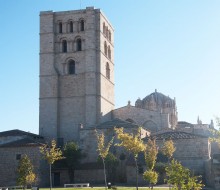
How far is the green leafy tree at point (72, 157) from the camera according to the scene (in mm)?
48156

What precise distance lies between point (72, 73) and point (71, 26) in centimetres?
649

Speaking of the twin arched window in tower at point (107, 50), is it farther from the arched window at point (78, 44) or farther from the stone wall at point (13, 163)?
the stone wall at point (13, 163)

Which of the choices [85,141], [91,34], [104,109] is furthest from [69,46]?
[85,141]

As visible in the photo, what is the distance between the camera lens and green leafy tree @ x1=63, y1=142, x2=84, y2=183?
48.2 m

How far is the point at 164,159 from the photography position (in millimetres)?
45938

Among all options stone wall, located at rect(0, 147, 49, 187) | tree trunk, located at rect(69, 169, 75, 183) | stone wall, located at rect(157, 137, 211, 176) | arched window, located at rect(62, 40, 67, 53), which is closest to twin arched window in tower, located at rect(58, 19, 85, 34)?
arched window, located at rect(62, 40, 67, 53)

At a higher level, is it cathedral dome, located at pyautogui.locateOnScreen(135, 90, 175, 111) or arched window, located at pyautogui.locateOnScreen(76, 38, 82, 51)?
arched window, located at pyautogui.locateOnScreen(76, 38, 82, 51)

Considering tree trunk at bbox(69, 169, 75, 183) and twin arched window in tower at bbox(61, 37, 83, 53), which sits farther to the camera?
twin arched window in tower at bbox(61, 37, 83, 53)

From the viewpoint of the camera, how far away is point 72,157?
4822cm

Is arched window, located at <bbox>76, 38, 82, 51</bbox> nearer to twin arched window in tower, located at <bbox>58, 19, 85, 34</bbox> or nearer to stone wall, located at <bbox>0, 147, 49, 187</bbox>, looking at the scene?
twin arched window in tower, located at <bbox>58, 19, 85, 34</bbox>

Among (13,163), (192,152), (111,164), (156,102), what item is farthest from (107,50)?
(13,163)

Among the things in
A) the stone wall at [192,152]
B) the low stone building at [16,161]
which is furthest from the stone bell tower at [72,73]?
the stone wall at [192,152]

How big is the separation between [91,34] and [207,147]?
830 inches

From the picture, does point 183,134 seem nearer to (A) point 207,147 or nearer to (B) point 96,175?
(A) point 207,147
